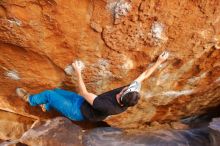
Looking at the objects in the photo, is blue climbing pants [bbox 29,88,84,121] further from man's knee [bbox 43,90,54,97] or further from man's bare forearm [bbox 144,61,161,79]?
man's bare forearm [bbox 144,61,161,79]

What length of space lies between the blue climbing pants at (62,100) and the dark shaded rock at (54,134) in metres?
0.22

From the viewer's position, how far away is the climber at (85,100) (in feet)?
10.8

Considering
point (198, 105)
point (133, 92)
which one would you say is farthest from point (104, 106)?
point (198, 105)

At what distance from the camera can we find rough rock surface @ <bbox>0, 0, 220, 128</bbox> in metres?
3.03

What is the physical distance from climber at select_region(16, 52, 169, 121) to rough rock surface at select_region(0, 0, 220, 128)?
134mm

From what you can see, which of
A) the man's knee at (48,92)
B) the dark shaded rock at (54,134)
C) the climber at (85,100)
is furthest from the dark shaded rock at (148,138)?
the man's knee at (48,92)

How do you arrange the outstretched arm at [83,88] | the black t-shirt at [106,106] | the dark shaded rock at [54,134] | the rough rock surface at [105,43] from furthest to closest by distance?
1. the dark shaded rock at [54,134]
2. the outstretched arm at [83,88]
3. the black t-shirt at [106,106]
4. the rough rock surface at [105,43]

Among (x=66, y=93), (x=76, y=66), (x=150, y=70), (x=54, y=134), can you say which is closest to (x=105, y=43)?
(x=76, y=66)

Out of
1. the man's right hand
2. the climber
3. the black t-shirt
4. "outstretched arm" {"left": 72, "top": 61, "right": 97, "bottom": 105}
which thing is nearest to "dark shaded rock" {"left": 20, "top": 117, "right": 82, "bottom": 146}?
the climber

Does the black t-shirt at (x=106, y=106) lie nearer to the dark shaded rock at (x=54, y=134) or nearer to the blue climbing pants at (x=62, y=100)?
the blue climbing pants at (x=62, y=100)

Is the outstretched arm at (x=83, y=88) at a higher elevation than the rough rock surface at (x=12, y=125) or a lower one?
higher

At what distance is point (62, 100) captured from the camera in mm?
3605

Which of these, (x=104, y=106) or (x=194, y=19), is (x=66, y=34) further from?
(x=194, y=19)

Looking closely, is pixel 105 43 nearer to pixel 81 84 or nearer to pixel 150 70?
pixel 81 84
